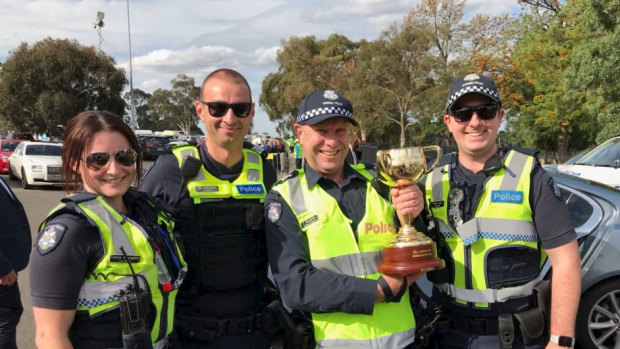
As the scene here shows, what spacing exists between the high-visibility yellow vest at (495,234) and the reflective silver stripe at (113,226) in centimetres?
140

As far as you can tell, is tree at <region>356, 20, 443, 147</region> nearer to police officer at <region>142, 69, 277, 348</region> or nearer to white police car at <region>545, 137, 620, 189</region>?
white police car at <region>545, 137, 620, 189</region>

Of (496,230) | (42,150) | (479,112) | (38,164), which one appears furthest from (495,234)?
(42,150)

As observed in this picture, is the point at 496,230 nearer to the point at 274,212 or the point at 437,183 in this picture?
the point at 437,183

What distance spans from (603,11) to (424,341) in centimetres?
1303

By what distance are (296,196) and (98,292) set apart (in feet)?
2.80

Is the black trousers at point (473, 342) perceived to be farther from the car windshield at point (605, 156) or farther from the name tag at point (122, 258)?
the car windshield at point (605, 156)

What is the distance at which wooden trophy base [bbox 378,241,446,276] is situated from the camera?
193 cm

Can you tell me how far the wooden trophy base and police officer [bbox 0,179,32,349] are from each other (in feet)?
7.68

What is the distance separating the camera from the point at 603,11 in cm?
1238

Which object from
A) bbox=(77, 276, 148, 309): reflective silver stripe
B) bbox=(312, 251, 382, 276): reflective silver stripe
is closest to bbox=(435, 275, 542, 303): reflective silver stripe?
bbox=(312, 251, 382, 276): reflective silver stripe

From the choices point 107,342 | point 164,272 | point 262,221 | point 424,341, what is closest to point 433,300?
point 424,341

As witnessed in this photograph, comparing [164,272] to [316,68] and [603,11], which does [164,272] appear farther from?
[316,68]

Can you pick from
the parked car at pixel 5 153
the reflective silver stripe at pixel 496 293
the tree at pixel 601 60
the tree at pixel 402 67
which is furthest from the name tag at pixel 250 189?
the tree at pixel 402 67

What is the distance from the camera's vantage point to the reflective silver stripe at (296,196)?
7.00ft
